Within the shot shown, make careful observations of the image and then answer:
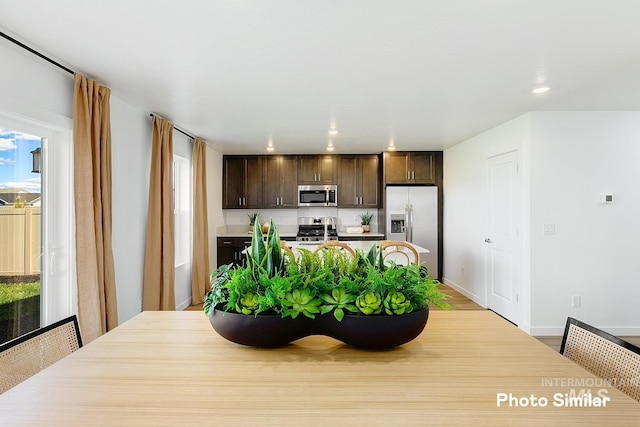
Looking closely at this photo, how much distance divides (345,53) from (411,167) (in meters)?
4.33

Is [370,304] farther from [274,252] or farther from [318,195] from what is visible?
[318,195]

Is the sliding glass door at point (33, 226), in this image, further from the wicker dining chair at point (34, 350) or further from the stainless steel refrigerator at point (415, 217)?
the stainless steel refrigerator at point (415, 217)

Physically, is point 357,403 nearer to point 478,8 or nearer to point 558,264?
→ point 478,8

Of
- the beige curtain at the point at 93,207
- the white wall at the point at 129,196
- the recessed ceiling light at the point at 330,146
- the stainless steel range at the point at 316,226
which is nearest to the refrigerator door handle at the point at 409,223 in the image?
the stainless steel range at the point at 316,226

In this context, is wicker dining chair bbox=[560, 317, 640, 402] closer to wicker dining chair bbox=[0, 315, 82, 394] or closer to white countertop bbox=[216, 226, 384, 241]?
wicker dining chair bbox=[0, 315, 82, 394]

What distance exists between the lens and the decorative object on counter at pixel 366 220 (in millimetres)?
6836

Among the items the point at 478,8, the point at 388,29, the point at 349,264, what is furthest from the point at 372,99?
the point at 349,264

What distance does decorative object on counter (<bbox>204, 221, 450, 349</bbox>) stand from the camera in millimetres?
1016

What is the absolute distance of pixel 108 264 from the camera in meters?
2.91

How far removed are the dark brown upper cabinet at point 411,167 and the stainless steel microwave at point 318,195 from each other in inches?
39.3

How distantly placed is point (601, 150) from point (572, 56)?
194 cm

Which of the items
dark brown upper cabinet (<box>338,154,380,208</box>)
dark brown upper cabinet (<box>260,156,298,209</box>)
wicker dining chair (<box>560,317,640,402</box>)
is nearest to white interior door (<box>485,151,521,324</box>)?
dark brown upper cabinet (<box>338,154,380,208</box>)

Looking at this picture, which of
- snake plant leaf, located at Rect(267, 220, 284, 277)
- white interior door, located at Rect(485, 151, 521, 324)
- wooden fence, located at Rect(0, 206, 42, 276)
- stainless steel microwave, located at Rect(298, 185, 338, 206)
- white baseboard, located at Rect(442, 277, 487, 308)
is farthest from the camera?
stainless steel microwave, located at Rect(298, 185, 338, 206)

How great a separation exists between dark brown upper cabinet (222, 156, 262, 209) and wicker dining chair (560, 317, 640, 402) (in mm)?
5878
